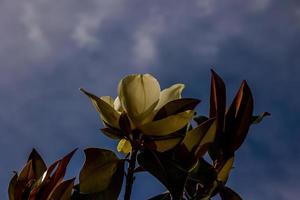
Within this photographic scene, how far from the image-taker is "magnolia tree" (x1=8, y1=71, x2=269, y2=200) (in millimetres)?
1209

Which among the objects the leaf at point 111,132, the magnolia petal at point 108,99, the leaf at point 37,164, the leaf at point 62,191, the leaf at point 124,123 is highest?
the magnolia petal at point 108,99

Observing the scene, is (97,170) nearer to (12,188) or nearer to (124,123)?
(124,123)

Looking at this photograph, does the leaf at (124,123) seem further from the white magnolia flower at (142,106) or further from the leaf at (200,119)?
the leaf at (200,119)

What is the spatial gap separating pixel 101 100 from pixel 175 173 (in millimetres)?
256

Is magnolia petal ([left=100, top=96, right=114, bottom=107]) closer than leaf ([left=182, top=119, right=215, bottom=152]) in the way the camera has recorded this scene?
No

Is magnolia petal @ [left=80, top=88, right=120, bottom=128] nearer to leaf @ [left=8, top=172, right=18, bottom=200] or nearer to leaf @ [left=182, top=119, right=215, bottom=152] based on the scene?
leaf @ [left=182, top=119, right=215, bottom=152]

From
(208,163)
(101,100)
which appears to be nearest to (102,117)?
(101,100)

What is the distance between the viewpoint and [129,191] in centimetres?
124

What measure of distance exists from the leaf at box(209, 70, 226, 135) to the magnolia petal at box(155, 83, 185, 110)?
0.09 m

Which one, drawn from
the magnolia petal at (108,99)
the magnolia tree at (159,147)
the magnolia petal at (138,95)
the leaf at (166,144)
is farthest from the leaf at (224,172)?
the magnolia petal at (108,99)

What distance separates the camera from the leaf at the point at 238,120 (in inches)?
50.0

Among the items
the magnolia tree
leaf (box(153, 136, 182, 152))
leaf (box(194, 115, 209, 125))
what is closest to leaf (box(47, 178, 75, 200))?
the magnolia tree

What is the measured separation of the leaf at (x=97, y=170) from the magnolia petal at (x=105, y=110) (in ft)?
0.25

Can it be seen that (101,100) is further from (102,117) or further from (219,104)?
(219,104)
